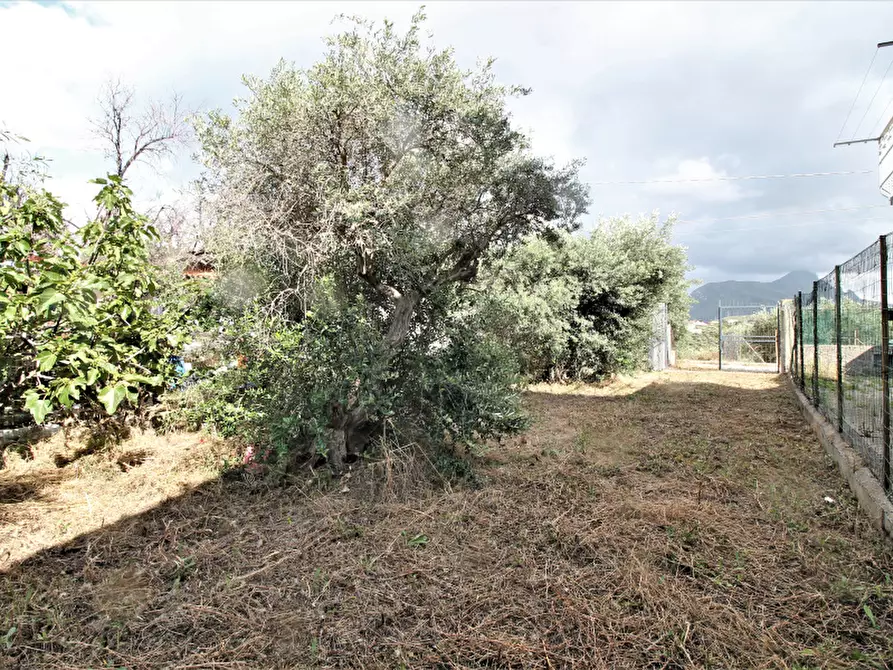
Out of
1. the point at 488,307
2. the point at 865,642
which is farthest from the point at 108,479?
the point at 865,642

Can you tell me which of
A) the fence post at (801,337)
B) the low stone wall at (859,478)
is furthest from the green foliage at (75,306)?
the fence post at (801,337)

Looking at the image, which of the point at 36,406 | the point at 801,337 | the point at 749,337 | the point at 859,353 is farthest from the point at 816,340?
the point at 749,337

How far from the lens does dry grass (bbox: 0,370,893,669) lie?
2.02 metres

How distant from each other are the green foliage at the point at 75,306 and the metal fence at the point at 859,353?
497 centimetres

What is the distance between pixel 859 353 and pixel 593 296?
20.6 ft

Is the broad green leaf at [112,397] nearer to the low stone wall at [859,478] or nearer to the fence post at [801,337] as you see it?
the low stone wall at [859,478]

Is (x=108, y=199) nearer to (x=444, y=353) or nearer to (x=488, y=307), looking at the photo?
(x=444, y=353)

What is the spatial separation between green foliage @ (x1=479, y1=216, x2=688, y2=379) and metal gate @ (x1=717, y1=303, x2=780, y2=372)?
5481 mm

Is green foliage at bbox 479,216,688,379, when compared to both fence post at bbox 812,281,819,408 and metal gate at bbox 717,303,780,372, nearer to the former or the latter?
fence post at bbox 812,281,819,408

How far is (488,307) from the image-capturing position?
4641 millimetres

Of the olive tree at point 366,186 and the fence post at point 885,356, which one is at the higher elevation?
the olive tree at point 366,186

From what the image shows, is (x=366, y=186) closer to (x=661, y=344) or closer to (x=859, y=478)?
(x=859, y=478)

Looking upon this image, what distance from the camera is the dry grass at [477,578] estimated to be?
6.62 feet

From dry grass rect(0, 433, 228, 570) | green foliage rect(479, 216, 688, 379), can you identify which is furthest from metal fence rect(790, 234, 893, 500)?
dry grass rect(0, 433, 228, 570)
